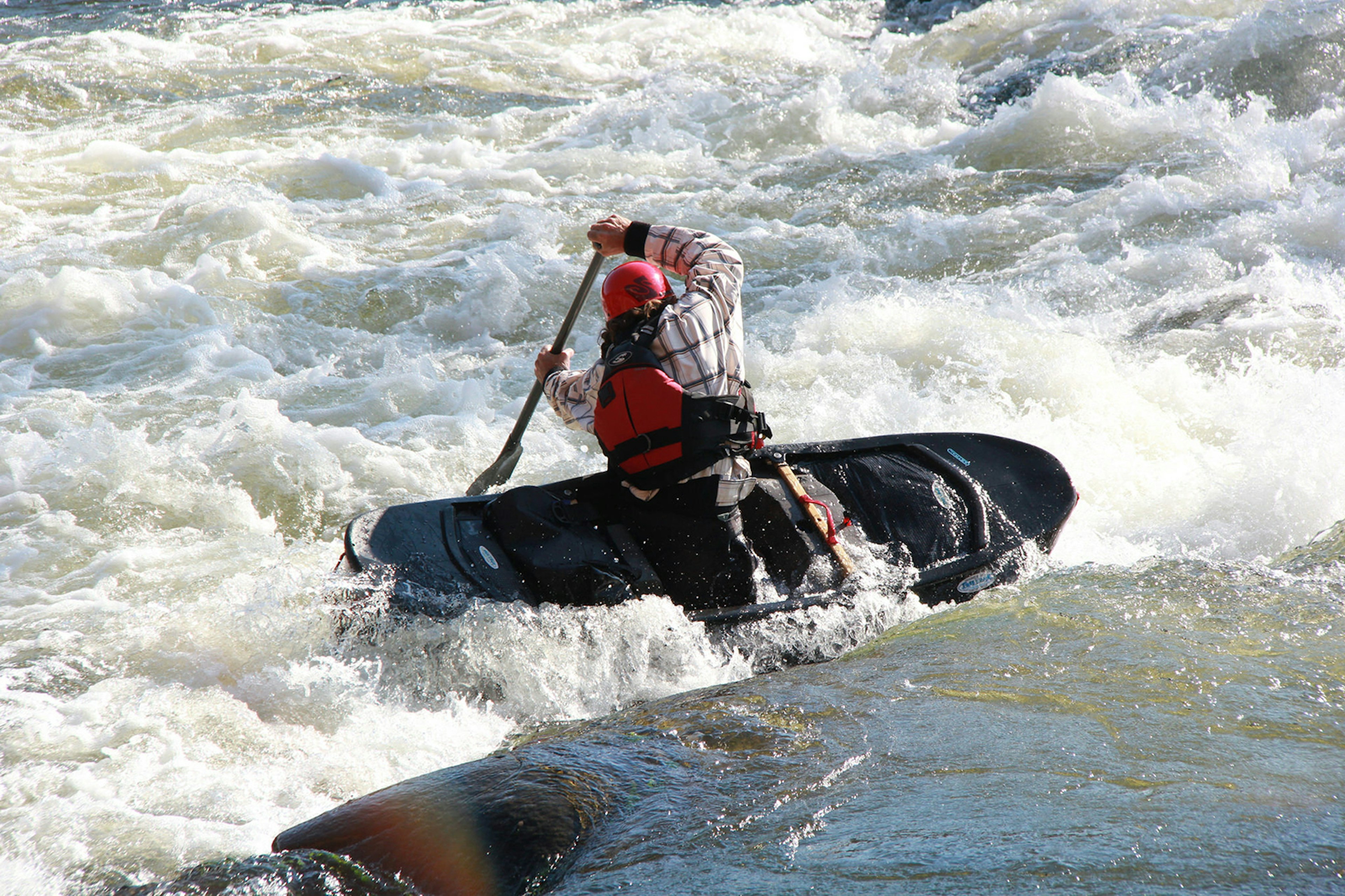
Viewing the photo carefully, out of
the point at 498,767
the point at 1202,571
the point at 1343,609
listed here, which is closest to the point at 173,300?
the point at 498,767

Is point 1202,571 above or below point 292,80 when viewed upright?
below

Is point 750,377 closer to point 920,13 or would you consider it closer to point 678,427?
point 678,427

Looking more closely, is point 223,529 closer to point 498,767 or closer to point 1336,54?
point 498,767

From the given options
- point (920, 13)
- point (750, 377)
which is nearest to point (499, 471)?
point (750, 377)

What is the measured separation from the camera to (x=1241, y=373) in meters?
6.37

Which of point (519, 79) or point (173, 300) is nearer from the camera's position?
point (173, 300)

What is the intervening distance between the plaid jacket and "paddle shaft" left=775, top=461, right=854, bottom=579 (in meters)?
0.20

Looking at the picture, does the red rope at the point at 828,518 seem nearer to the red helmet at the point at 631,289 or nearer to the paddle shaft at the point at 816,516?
the paddle shaft at the point at 816,516

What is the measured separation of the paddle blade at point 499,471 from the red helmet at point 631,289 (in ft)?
4.89

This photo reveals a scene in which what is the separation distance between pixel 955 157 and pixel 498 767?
9.58 m

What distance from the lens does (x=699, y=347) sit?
368cm

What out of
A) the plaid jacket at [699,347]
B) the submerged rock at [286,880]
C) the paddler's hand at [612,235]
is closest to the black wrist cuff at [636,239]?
the paddler's hand at [612,235]

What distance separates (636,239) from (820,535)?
61.9 inches

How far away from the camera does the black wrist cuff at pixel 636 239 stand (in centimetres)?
440
